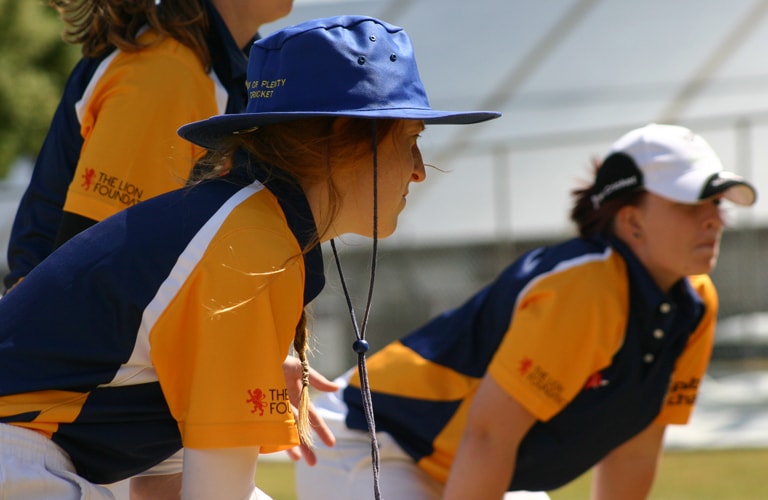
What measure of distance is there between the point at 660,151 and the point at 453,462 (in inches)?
41.4

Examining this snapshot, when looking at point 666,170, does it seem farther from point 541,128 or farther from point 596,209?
point 541,128

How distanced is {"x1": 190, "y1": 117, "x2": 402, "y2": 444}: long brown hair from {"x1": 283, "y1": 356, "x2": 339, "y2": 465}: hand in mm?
330

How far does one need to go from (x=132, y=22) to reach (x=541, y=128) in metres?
9.43

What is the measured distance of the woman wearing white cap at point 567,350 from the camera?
2943 millimetres

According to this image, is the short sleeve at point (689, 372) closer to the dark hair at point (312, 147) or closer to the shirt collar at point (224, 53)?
the shirt collar at point (224, 53)

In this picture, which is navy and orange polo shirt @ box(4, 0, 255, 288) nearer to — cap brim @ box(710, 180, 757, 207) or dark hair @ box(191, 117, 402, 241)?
dark hair @ box(191, 117, 402, 241)

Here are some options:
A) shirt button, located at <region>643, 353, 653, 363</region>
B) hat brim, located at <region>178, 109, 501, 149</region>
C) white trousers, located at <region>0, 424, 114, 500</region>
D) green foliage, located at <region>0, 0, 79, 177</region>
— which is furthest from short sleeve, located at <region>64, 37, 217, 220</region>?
green foliage, located at <region>0, 0, 79, 177</region>

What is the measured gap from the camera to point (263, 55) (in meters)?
1.99

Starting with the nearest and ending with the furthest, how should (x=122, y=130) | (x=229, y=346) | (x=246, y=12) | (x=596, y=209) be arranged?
(x=229, y=346), (x=122, y=130), (x=246, y=12), (x=596, y=209)

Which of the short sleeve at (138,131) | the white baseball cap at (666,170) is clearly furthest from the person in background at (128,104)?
the white baseball cap at (666,170)

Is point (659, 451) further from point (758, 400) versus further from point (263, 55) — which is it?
point (758, 400)

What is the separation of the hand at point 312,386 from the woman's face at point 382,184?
38 cm

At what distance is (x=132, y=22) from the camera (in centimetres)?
263

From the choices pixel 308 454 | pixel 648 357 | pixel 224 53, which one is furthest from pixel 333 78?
pixel 648 357
